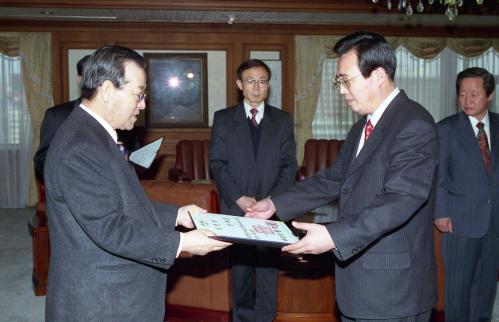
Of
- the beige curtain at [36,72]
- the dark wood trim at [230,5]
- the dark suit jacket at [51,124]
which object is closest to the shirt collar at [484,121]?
the dark suit jacket at [51,124]

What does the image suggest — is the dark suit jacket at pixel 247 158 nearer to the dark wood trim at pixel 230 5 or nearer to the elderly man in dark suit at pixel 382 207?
the elderly man in dark suit at pixel 382 207

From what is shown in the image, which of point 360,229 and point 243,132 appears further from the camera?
point 243,132

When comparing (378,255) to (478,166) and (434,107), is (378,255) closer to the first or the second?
(478,166)

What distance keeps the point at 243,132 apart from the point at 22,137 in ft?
19.7

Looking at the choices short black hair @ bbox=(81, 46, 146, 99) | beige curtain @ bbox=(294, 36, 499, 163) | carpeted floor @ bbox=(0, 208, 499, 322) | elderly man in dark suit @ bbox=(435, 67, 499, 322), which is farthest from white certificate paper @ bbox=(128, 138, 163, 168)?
beige curtain @ bbox=(294, 36, 499, 163)

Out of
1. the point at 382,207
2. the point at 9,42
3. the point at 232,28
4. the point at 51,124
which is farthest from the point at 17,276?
the point at 232,28

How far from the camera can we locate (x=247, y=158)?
12.7 feet

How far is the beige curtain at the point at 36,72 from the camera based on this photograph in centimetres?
853

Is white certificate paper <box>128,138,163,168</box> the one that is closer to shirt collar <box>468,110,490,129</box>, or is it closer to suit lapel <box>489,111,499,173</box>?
shirt collar <box>468,110,490,129</box>

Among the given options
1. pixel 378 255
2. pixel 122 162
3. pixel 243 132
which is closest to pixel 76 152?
pixel 122 162

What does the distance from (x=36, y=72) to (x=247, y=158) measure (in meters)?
5.92

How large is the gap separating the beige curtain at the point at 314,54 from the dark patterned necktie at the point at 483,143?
5439mm

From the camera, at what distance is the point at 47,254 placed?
4.74m

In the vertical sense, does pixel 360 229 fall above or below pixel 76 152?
below
